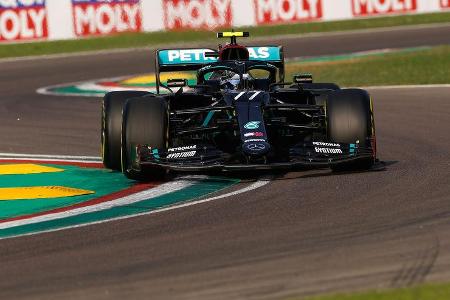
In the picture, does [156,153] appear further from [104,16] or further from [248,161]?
[104,16]

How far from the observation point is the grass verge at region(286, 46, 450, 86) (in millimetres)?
22672

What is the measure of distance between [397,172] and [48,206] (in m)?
3.14

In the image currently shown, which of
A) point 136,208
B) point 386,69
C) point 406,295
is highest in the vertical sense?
point 386,69

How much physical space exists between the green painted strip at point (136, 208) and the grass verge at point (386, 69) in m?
11.1

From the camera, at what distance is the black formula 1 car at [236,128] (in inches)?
449

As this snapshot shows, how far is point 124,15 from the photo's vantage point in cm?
3369

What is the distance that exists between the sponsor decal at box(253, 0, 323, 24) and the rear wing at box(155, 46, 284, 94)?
21611 millimetres

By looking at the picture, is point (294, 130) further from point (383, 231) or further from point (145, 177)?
point (383, 231)

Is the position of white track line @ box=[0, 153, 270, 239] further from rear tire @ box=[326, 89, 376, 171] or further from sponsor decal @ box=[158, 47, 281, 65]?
sponsor decal @ box=[158, 47, 281, 65]

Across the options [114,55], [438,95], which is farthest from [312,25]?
[438,95]

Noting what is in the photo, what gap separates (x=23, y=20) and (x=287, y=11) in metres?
7.72

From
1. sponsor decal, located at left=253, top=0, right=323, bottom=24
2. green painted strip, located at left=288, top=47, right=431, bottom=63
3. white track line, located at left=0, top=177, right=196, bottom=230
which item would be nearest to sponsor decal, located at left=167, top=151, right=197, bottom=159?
white track line, located at left=0, top=177, right=196, bottom=230

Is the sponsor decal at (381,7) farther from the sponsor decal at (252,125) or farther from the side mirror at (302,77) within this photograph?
the sponsor decal at (252,125)

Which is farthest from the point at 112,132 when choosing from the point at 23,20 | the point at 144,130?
the point at 23,20
